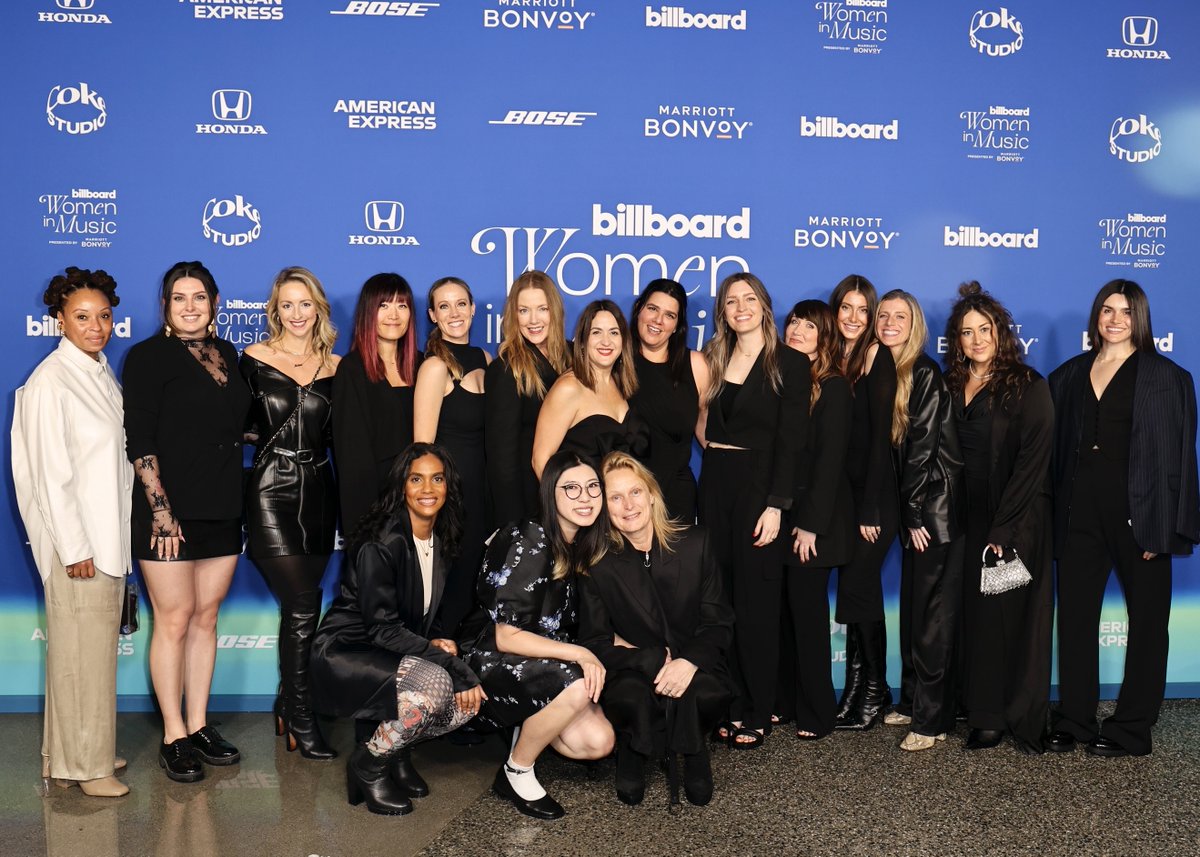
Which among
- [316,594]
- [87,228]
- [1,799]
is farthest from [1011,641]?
[87,228]

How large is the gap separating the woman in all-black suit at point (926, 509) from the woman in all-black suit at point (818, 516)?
8.2 inches

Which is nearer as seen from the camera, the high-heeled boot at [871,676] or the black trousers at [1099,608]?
the black trousers at [1099,608]

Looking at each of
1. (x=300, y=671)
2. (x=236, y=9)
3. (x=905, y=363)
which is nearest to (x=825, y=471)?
(x=905, y=363)

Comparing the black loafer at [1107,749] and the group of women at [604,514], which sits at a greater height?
the group of women at [604,514]

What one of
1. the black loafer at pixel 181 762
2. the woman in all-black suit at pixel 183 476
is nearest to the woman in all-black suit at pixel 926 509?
the woman in all-black suit at pixel 183 476

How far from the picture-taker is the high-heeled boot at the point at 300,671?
12.2ft

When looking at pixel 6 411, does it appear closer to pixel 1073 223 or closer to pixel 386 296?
pixel 386 296

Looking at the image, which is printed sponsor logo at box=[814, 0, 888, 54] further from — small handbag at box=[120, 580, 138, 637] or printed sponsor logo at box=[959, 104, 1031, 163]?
small handbag at box=[120, 580, 138, 637]

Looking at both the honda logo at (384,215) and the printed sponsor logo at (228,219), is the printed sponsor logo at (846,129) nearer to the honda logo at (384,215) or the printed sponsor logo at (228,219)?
the honda logo at (384,215)

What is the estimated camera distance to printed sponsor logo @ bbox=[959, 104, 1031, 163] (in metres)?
4.45

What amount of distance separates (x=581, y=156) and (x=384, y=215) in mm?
837

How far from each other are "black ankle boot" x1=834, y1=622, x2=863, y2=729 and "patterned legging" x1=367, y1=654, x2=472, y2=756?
1603 millimetres

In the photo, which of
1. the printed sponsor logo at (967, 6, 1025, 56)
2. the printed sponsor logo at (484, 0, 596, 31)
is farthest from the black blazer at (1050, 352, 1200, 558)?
the printed sponsor logo at (484, 0, 596, 31)

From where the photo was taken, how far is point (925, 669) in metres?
3.95
